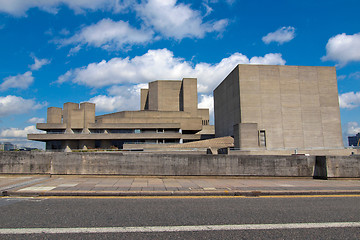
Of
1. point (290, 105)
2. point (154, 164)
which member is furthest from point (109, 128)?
point (154, 164)

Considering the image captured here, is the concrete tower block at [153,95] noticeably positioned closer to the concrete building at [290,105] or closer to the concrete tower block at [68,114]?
the concrete tower block at [68,114]

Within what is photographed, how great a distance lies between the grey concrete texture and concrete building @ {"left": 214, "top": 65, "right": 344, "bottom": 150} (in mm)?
41998

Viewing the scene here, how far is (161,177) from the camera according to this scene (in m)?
12.5

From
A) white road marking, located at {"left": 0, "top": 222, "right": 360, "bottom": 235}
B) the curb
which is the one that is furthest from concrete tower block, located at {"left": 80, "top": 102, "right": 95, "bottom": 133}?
white road marking, located at {"left": 0, "top": 222, "right": 360, "bottom": 235}

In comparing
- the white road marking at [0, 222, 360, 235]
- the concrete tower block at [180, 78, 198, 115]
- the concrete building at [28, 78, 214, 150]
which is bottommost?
the white road marking at [0, 222, 360, 235]

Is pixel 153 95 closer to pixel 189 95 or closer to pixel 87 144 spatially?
pixel 189 95

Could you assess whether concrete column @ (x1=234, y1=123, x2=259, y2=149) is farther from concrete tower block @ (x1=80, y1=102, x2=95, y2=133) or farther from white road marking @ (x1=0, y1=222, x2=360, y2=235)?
concrete tower block @ (x1=80, y1=102, x2=95, y2=133)

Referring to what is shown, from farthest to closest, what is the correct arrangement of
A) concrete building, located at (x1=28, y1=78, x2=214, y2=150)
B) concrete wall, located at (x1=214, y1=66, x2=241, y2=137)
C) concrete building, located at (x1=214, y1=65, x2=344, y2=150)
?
concrete building, located at (x1=28, y1=78, x2=214, y2=150) < concrete wall, located at (x1=214, y1=66, x2=241, y2=137) < concrete building, located at (x1=214, y1=65, x2=344, y2=150)

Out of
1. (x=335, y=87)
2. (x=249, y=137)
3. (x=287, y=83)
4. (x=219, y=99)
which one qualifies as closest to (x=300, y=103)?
(x=287, y=83)

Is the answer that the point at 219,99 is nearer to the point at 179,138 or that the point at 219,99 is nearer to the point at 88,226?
the point at 179,138

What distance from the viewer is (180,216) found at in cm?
609

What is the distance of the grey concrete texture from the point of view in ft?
41.1

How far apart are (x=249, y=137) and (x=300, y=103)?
58.9ft

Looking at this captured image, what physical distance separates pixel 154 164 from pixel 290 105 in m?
51.0
